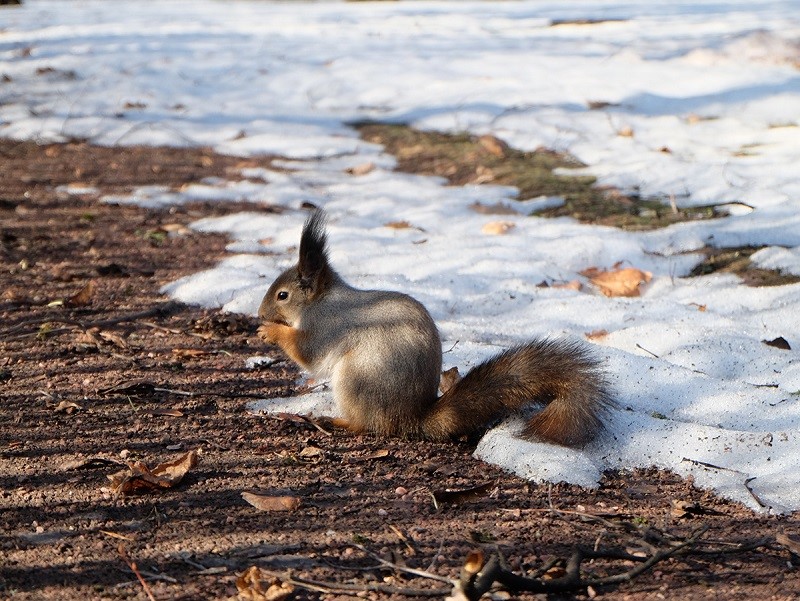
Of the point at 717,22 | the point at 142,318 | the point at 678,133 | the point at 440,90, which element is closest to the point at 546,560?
the point at 142,318

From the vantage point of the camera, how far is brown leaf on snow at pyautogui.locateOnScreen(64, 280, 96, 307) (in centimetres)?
397

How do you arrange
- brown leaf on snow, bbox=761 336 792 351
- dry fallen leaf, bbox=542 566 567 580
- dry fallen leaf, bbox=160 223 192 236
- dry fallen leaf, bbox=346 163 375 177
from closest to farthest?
dry fallen leaf, bbox=542 566 567 580
brown leaf on snow, bbox=761 336 792 351
dry fallen leaf, bbox=160 223 192 236
dry fallen leaf, bbox=346 163 375 177

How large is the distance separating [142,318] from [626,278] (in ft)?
7.20

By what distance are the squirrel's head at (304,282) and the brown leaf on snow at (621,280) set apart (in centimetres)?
157

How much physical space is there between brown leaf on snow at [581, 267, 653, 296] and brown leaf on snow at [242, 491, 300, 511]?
2.32 meters

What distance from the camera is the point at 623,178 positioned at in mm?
5980

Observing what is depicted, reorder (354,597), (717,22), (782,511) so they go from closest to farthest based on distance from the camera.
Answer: (354,597) < (782,511) < (717,22)

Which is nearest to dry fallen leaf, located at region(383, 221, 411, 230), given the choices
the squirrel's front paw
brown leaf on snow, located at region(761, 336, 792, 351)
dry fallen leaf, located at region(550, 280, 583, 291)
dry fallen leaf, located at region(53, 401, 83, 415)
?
dry fallen leaf, located at region(550, 280, 583, 291)

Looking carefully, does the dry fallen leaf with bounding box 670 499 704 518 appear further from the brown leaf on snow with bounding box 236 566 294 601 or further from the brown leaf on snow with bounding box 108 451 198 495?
the brown leaf on snow with bounding box 108 451 198 495

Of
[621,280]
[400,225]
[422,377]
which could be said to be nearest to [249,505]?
[422,377]

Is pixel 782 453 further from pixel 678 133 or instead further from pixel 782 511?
pixel 678 133

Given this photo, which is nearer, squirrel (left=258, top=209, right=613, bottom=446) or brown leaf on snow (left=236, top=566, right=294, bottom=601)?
brown leaf on snow (left=236, top=566, right=294, bottom=601)

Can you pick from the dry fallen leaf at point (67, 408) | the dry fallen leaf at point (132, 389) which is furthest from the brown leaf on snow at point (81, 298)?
the dry fallen leaf at point (67, 408)

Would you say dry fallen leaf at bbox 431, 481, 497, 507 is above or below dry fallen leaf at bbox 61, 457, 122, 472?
below
